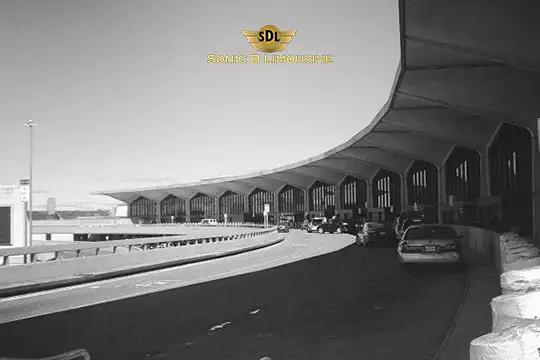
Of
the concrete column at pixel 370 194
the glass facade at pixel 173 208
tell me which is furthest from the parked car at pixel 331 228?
the glass facade at pixel 173 208

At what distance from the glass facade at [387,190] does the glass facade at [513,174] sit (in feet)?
93.4

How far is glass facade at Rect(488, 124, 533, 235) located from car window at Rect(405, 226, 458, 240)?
10816mm

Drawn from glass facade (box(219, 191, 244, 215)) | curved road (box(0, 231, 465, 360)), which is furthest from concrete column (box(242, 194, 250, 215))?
curved road (box(0, 231, 465, 360))

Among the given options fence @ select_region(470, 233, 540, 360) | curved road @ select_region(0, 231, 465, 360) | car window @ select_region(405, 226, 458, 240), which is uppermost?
fence @ select_region(470, 233, 540, 360)

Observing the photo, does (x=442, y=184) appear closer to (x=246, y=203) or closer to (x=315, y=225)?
(x=315, y=225)

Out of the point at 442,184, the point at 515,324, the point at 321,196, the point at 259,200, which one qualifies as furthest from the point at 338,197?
the point at 515,324

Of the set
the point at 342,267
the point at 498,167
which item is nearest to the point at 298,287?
the point at 342,267

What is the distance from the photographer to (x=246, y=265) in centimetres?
2386

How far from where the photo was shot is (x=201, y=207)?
450 ft

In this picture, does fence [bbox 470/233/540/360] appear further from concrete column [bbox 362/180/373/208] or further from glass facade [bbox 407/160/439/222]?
concrete column [bbox 362/180/373/208]

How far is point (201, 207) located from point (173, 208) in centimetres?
1138

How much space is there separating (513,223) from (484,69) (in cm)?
867

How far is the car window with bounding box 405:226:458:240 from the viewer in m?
18.6

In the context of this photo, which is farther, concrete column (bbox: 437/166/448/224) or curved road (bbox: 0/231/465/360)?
concrete column (bbox: 437/166/448/224)
